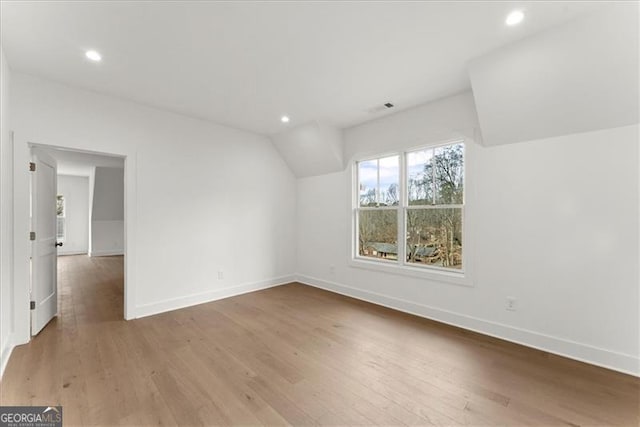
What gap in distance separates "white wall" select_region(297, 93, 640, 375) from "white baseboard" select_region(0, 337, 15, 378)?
4056mm

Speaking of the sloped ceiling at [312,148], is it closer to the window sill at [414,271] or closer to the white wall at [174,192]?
the white wall at [174,192]

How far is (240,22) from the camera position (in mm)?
2102

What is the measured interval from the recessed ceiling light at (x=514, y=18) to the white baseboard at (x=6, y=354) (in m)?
4.82

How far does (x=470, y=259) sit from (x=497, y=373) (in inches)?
49.1

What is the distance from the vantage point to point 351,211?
459 cm

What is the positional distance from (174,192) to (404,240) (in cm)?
336

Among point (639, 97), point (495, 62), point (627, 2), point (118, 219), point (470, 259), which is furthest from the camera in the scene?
point (118, 219)

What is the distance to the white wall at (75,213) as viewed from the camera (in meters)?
9.59

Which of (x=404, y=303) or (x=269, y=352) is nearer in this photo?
(x=269, y=352)

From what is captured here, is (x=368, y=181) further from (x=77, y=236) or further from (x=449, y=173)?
(x=77, y=236)

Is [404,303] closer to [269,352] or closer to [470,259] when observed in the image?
[470,259]

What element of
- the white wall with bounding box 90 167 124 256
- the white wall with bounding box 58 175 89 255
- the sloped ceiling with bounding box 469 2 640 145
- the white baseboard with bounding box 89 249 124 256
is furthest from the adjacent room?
the white wall with bounding box 58 175 89 255

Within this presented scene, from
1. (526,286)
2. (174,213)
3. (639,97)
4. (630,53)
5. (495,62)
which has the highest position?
(495,62)

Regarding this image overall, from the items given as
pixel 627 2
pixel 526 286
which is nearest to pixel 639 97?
pixel 627 2
